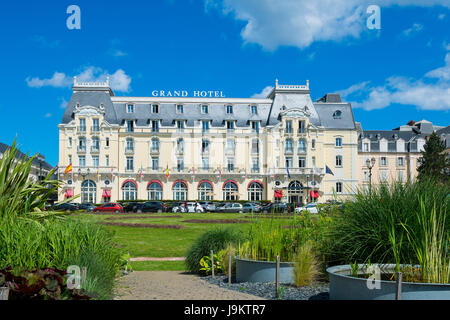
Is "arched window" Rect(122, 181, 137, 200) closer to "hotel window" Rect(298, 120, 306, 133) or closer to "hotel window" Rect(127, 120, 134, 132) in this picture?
"hotel window" Rect(127, 120, 134, 132)

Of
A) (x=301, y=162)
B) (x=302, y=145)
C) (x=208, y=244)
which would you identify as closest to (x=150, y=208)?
(x=301, y=162)

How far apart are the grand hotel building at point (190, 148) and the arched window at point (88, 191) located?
137 millimetres

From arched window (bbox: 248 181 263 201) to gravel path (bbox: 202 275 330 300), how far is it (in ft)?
186

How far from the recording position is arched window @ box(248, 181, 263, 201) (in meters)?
67.1

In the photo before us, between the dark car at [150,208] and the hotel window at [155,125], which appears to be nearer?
the dark car at [150,208]

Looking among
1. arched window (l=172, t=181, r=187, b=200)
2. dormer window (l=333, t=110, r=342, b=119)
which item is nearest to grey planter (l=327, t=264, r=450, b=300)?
arched window (l=172, t=181, r=187, b=200)

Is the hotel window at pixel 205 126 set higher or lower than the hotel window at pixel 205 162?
higher

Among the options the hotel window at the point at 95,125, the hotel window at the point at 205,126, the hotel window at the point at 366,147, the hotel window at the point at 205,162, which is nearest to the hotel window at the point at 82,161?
the hotel window at the point at 95,125

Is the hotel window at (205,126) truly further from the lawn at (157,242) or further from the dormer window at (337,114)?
the lawn at (157,242)

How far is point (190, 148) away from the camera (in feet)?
221

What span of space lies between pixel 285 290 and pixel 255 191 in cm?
5817

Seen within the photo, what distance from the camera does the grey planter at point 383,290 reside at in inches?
265

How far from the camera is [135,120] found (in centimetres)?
6712
